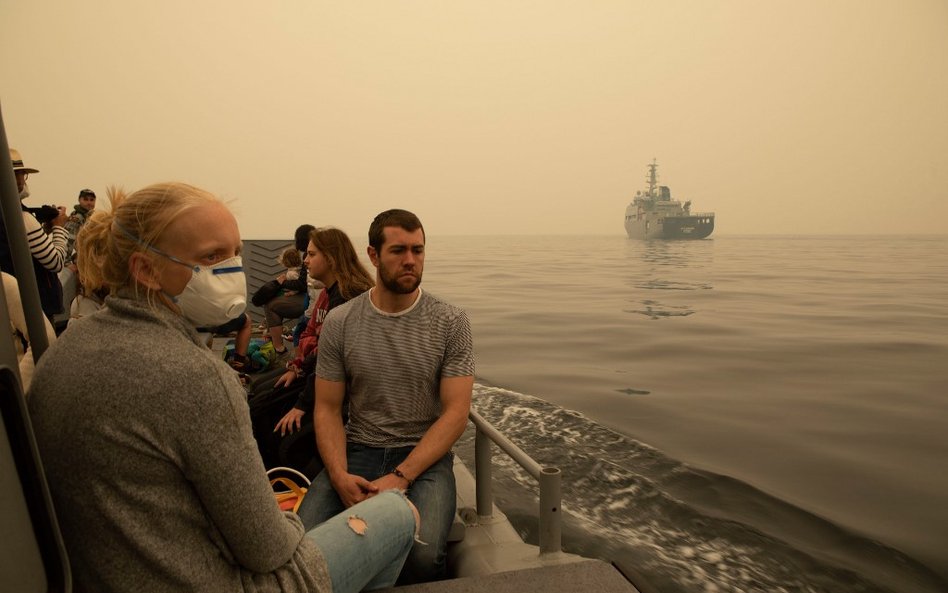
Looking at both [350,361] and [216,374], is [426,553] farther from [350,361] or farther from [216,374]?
[216,374]

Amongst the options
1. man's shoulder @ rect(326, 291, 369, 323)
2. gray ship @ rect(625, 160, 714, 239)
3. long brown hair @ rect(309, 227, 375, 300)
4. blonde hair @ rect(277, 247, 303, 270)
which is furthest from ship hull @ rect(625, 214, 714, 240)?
man's shoulder @ rect(326, 291, 369, 323)

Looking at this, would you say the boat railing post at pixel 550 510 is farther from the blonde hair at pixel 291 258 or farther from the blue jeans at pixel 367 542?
the blonde hair at pixel 291 258

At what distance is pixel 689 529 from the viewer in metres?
4.70

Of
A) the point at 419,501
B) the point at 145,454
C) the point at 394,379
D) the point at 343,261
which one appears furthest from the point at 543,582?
the point at 343,261

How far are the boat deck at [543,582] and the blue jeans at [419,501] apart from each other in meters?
0.39

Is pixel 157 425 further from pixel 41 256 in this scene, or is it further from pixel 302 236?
pixel 302 236

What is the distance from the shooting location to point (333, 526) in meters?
1.66

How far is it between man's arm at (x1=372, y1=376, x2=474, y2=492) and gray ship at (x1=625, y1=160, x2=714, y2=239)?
97168 mm

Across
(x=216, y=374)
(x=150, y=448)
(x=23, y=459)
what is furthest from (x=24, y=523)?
(x=216, y=374)

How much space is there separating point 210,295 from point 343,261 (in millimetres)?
2421

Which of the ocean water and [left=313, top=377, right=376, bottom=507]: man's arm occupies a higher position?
[left=313, top=377, right=376, bottom=507]: man's arm

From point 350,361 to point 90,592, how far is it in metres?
1.71

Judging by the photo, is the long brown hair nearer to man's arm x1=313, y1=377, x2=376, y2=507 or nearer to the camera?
man's arm x1=313, y1=377, x2=376, y2=507

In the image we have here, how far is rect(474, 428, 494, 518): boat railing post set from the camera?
2.66m
